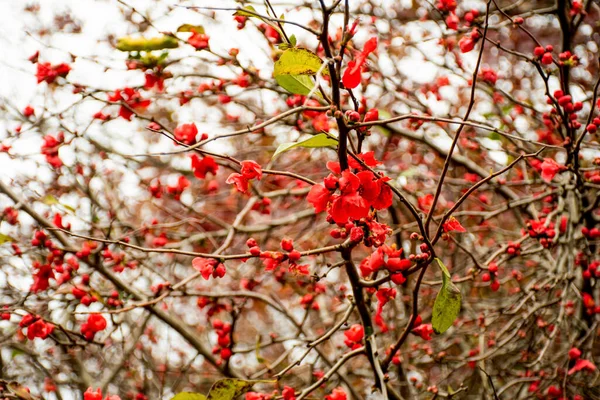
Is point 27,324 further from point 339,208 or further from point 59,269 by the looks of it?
point 339,208

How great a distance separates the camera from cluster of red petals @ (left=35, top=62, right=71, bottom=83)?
247cm

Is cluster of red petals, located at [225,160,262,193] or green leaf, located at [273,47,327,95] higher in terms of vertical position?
green leaf, located at [273,47,327,95]

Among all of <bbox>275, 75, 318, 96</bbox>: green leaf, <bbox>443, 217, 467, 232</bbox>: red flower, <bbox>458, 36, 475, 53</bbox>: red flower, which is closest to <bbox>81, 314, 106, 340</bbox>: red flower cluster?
<bbox>275, 75, 318, 96</bbox>: green leaf

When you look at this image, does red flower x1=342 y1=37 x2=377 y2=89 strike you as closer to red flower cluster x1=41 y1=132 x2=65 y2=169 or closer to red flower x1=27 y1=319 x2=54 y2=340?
red flower x1=27 y1=319 x2=54 y2=340

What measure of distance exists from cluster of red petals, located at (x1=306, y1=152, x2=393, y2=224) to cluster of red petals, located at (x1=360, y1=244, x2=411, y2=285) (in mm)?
186

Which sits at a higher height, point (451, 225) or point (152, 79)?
point (152, 79)

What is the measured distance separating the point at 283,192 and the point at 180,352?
1880 millimetres

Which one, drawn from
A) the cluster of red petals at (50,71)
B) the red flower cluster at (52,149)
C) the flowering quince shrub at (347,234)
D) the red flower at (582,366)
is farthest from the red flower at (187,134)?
the red flower at (582,366)

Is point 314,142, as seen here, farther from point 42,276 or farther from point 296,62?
point 42,276

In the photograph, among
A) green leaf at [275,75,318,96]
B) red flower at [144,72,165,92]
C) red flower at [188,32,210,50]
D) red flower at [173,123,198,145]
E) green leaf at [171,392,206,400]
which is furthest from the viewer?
red flower at [144,72,165,92]

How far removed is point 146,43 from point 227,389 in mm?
1521

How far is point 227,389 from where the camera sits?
4.84ft

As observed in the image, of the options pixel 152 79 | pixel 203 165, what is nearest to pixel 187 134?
pixel 203 165

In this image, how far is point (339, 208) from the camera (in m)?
1.22
